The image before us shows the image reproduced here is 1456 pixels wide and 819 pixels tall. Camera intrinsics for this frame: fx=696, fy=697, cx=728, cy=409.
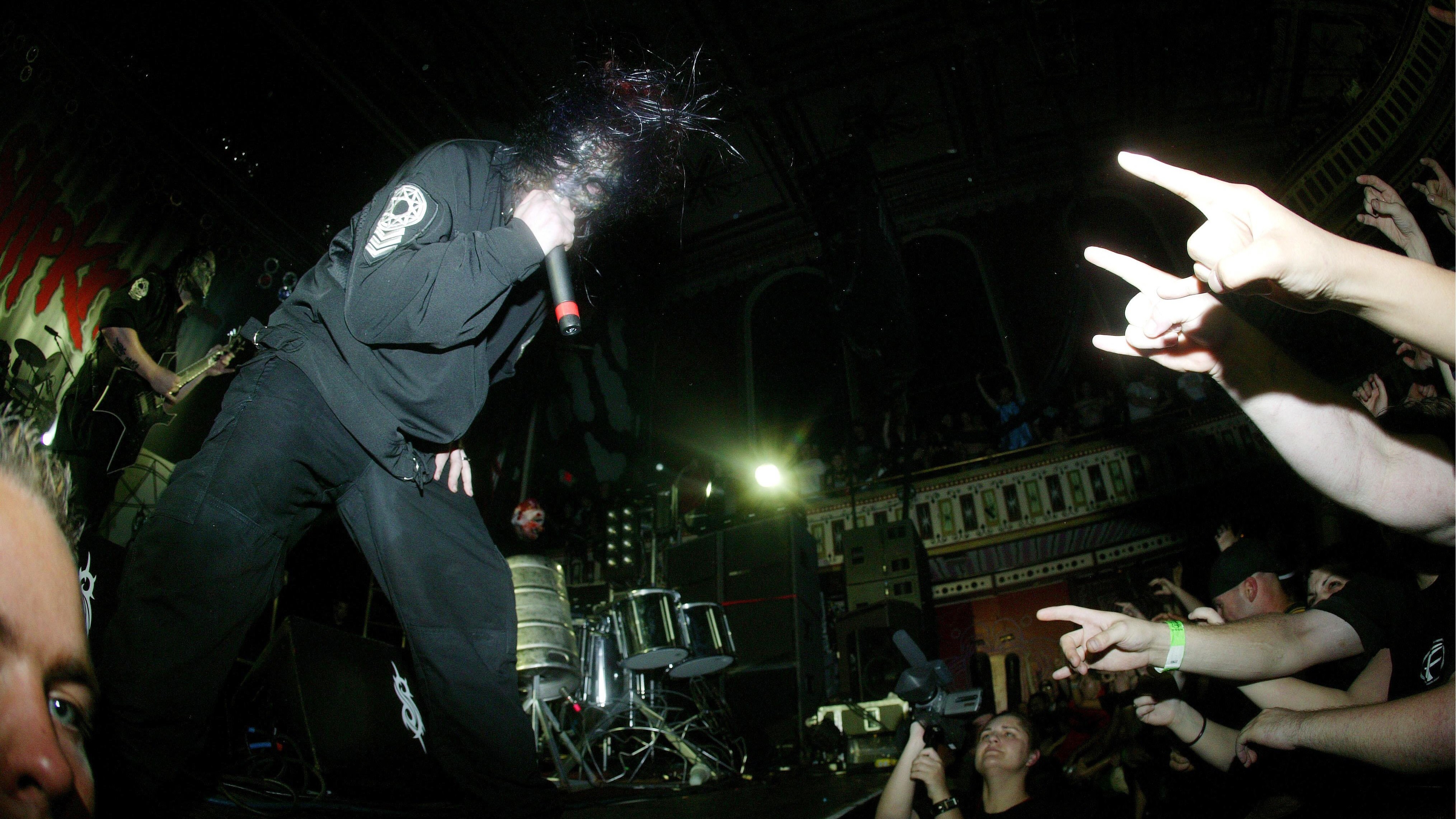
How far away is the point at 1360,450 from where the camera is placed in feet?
5.02

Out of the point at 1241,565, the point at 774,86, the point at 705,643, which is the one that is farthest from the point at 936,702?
the point at 774,86

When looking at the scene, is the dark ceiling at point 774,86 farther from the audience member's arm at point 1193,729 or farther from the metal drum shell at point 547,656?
the audience member's arm at point 1193,729

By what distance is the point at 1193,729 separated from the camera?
2582mm

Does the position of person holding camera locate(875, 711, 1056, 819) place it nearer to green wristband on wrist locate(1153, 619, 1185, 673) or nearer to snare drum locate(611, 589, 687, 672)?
green wristband on wrist locate(1153, 619, 1185, 673)

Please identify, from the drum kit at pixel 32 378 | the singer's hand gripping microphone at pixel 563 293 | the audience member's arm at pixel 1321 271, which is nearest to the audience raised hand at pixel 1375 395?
the audience member's arm at pixel 1321 271

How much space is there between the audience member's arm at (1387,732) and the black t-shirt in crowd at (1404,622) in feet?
1.06

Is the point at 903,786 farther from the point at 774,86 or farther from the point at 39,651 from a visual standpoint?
the point at 774,86

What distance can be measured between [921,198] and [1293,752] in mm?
9105

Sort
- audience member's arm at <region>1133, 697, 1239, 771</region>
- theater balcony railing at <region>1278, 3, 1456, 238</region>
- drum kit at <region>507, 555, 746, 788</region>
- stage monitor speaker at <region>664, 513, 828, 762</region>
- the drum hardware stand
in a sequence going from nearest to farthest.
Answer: audience member's arm at <region>1133, 697, 1239, 771</region>, the drum hardware stand, drum kit at <region>507, 555, 746, 788</region>, stage monitor speaker at <region>664, 513, 828, 762</region>, theater balcony railing at <region>1278, 3, 1456, 238</region>

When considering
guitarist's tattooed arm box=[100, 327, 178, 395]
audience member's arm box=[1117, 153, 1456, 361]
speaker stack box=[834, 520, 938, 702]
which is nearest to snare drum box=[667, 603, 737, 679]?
speaker stack box=[834, 520, 938, 702]

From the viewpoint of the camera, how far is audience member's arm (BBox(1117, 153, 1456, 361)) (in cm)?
112

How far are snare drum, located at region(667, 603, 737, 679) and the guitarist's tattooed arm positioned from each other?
4.19 m

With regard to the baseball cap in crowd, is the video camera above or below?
below

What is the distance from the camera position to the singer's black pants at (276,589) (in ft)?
4.29
